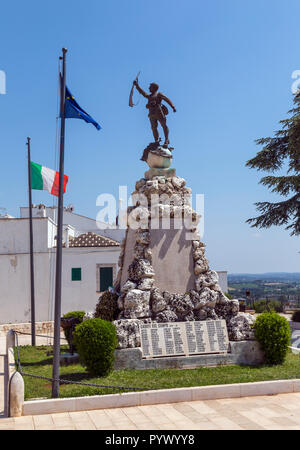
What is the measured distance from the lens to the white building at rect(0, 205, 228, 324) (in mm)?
22766

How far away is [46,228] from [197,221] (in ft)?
42.8

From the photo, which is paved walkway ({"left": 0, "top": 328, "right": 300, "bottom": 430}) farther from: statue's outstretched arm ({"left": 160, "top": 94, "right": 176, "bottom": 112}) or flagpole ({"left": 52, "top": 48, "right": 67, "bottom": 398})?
statue's outstretched arm ({"left": 160, "top": 94, "right": 176, "bottom": 112})

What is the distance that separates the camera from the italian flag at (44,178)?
1523 cm

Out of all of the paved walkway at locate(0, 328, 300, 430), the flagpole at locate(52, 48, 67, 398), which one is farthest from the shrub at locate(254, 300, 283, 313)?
the flagpole at locate(52, 48, 67, 398)

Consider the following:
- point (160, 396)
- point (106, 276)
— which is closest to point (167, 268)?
point (160, 396)

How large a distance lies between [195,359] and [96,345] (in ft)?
8.00

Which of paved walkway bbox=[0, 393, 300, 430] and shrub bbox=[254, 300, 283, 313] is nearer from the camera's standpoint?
paved walkway bbox=[0, 393, 300, 430]

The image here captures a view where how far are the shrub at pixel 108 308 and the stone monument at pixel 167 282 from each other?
321 millimetres

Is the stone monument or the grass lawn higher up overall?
the stone monument

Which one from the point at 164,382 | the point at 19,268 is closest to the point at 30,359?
the point at 164,382

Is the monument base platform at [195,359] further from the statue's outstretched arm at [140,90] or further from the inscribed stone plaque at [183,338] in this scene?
the statue's outstretched arm at [140,90]

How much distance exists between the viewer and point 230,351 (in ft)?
34.6

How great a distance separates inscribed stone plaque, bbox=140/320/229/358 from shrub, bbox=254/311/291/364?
2.78ft
